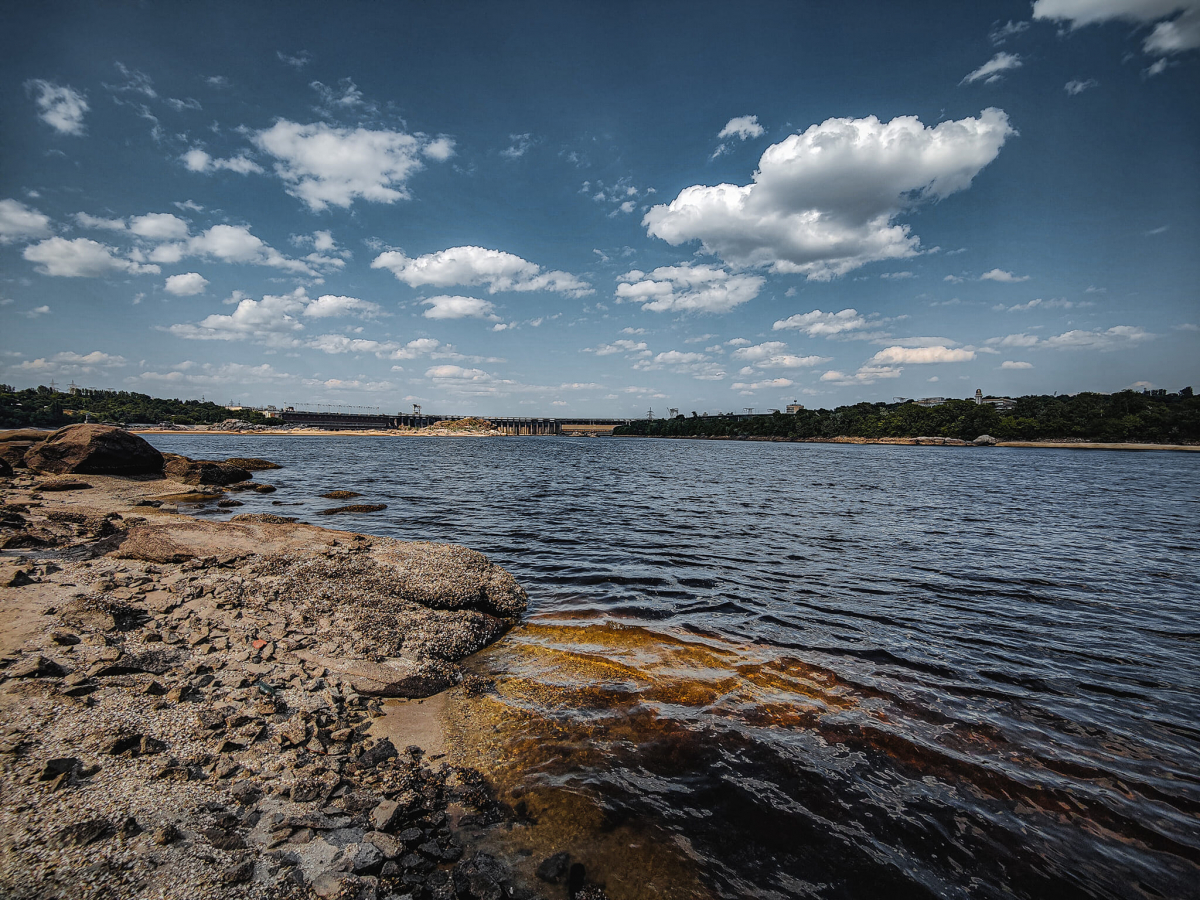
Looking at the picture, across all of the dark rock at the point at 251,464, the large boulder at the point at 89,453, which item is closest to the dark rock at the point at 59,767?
the large boulder at the point at 89,453

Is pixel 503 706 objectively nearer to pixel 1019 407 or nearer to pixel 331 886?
pixel 331 886

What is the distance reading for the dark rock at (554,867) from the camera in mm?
4209

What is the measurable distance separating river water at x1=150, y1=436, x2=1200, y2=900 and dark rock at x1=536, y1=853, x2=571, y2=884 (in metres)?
0.17

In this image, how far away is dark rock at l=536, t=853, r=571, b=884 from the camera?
166 inches

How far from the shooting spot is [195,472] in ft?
94.1

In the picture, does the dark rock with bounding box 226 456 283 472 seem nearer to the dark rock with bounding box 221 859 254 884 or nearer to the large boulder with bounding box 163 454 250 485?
the large boulder with bounding box 163 454 250 485

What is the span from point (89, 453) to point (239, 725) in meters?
30.5

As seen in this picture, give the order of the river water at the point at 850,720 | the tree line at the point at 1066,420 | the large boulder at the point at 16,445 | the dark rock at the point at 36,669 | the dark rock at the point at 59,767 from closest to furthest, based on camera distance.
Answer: the dark rock at the point at 59,767, the river water at the point at 850,720, the dark rock at the point at 36,669, the large boulder at the point at 16,445, the tree line at the point at 1066,420

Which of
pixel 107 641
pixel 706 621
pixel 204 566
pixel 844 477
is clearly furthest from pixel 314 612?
pixel 844 477

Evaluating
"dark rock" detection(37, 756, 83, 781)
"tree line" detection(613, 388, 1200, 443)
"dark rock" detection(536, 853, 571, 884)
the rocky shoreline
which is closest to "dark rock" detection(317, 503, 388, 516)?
the rocky shoreline

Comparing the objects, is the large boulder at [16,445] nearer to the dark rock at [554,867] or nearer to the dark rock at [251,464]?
the dark rock at [251,464]

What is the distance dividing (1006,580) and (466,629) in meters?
16.6

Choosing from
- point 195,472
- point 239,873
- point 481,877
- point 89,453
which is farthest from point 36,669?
point 195,472

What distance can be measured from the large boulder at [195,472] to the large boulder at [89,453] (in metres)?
1.35
